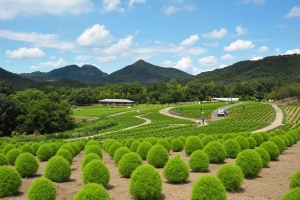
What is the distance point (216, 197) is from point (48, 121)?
221ft

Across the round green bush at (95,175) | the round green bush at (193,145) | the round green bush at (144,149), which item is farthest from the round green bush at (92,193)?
the round green bush at (193,145)

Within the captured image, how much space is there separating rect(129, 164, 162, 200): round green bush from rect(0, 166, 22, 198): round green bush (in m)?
4.75

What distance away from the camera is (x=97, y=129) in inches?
2299

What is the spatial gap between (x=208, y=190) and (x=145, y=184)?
7.63 feet

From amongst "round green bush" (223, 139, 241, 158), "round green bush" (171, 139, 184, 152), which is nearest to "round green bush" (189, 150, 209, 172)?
"round green bush" (223, 139, 241, 158)

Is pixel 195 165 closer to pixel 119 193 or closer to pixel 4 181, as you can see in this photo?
pixel 119 193

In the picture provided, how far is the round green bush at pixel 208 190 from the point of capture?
897 centimetres

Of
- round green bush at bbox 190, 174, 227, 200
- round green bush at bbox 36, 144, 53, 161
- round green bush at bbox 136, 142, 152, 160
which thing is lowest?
round green bush at bbox 36, 144, 53, 161

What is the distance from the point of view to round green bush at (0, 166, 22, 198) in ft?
36.2

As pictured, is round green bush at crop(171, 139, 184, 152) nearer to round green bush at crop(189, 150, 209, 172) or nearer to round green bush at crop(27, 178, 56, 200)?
round green bush at crop(189, 150, 209, 172)

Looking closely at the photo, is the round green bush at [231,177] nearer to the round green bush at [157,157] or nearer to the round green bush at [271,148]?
the round green bush at [157,157]

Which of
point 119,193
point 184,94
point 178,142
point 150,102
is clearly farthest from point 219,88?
point 119,193

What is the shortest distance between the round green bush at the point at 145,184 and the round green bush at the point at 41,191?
2.83 m

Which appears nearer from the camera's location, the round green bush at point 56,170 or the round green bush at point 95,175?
the round green bush at point 95,175
